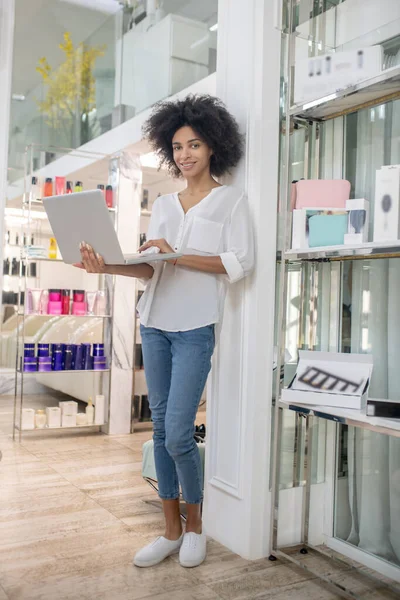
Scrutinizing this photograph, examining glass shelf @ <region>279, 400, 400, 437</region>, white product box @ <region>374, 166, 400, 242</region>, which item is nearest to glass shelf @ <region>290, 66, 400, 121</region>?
white product box @ <region>374, 166, 400, 242</region>

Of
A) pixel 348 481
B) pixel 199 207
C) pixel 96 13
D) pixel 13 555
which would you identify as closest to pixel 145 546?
pixel 13 555

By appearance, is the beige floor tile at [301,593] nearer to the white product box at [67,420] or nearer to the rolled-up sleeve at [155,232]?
the rolled-up sleeve at [155,232]

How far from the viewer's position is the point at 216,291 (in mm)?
2176

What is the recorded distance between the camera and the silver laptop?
1.90m

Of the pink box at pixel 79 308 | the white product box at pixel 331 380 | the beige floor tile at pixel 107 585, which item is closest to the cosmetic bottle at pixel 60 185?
the pink box at pixel 79 308

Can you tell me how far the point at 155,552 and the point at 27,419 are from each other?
2340 millimetres

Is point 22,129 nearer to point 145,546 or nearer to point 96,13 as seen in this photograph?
point 96,13

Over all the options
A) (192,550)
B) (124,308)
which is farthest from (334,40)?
(124,308)

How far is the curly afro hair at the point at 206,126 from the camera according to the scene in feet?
7.22

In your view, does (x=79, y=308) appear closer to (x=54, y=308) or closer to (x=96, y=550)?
(x=54, y=308)

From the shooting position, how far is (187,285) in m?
2.15

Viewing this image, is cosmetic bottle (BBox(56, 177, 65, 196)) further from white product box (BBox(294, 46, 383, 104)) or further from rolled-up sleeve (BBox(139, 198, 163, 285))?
white product box (BBox(294, 46, 383, 104))

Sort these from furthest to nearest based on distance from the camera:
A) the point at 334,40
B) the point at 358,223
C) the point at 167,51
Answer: the point at 167,51, the point at 334,40, the point at 358,223

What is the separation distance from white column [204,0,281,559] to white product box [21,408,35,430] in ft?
7.32
